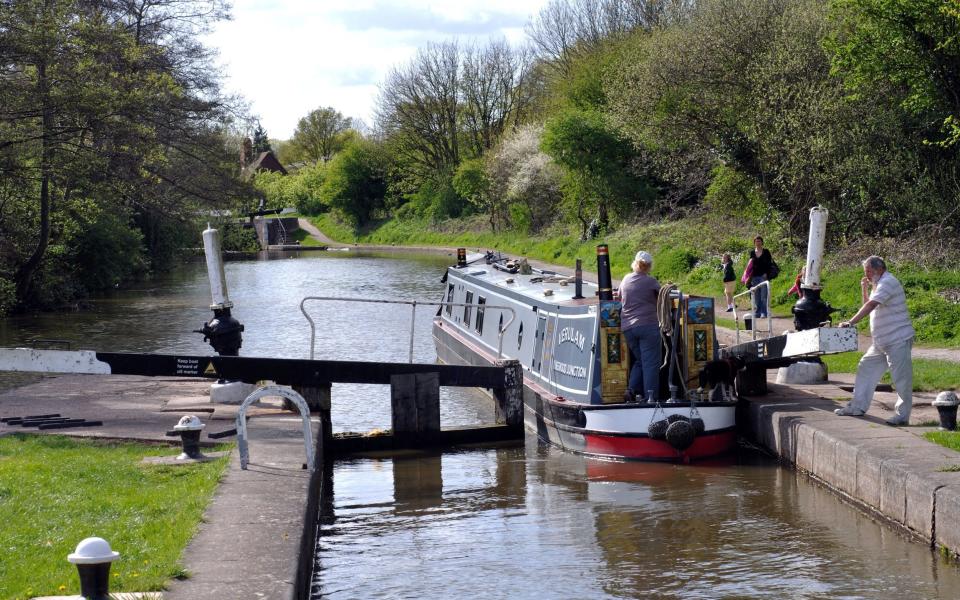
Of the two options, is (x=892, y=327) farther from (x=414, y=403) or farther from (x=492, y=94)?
(x=492, y=94)

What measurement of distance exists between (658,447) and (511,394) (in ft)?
7.26

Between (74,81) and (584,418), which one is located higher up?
(74,81)

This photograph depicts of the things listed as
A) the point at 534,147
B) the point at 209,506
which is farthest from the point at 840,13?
the point at 534,147

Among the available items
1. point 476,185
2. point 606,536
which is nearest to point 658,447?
point 606,536

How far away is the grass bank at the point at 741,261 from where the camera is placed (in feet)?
53.8

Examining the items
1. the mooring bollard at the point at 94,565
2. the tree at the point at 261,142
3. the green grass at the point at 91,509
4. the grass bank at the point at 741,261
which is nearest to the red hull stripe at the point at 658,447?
the grass bank at the point at 741,261

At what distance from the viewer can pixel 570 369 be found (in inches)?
480

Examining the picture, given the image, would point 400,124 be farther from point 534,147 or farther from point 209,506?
point 209,506

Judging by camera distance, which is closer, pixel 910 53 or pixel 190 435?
pixel 190 435

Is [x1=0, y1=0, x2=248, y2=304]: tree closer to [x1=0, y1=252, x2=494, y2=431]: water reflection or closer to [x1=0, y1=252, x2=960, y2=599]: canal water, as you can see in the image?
[x1=0, y1=252, x2=494, y2=431]: water reflection

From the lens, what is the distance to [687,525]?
8938 mm

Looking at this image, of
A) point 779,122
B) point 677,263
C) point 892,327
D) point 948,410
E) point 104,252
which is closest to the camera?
point 948,410

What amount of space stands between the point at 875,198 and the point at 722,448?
12183 millimetres

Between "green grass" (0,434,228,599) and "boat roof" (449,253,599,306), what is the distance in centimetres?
583
